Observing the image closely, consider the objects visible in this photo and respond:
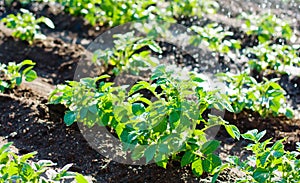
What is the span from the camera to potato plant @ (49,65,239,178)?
317 centimetres

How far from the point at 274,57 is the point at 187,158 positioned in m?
1.80

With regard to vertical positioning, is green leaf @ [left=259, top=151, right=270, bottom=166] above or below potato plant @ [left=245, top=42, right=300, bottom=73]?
above

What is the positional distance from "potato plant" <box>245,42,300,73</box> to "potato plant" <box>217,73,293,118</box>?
1.68 ft

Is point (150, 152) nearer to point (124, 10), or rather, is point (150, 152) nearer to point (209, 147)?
point (209, 147)

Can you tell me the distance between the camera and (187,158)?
3.24m

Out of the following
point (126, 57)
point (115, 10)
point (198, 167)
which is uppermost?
point (115, 10)

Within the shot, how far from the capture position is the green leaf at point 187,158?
10.6 feet

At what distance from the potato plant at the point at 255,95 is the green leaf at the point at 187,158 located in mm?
858

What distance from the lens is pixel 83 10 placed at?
528 cm

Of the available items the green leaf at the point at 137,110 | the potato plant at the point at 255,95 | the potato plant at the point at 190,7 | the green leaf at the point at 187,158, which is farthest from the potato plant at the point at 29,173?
the potato plant at the point at 190,7

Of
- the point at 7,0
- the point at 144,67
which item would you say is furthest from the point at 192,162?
the point at 7,0

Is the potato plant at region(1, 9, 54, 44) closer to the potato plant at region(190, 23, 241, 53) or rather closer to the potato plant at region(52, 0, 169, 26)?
the potato plant at region(52, 0, 169, 26)

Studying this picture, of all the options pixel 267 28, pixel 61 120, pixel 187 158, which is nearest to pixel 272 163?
pixel 187 158

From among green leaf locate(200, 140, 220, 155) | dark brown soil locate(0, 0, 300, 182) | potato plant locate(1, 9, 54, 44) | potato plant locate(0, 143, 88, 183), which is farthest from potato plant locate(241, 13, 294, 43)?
potato plant locate(0, 143, 88, 183)
